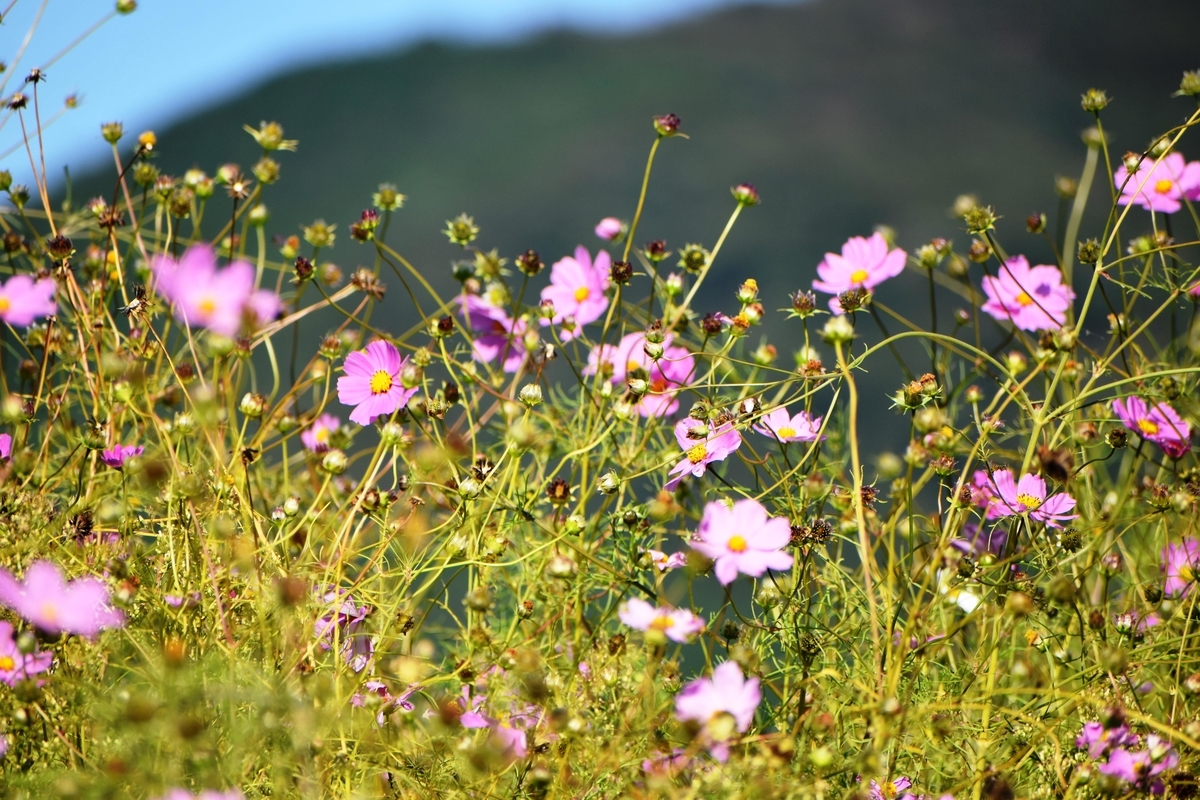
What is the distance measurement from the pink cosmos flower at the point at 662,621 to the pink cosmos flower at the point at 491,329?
0.30 meters

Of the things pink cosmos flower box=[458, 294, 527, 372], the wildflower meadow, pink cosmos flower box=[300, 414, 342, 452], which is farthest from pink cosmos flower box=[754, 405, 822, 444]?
pink cosmos flower box=[300, 414, 342, 452]

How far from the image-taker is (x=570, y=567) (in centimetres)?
48

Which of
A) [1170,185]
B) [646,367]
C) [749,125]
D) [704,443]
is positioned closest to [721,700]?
[704,443]

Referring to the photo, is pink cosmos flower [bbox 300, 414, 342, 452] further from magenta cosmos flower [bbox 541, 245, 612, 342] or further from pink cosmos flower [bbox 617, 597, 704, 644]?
pink cosmos flower [bbox 617, 597, 704, 644]

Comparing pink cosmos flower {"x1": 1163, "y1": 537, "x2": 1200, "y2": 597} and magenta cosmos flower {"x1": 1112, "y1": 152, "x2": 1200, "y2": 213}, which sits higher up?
magenta cosmos flower {"x1": 1112, "y1": 152, "x2": 1200, "y2": 213}

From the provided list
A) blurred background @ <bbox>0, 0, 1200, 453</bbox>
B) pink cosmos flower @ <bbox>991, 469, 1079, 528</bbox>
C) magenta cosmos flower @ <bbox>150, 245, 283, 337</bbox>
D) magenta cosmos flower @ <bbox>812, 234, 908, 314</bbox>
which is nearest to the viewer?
magenta cosmos flower @ <bbox>150, 245, 283, 337</bbox>

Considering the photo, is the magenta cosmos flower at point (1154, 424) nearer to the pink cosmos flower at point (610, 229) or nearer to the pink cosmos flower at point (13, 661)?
the pink cosmos flower at point (610, 229)

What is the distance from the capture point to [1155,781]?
46 cm

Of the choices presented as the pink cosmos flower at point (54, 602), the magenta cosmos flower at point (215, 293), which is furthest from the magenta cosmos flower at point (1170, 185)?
the pink cosmos flower at point (54, 602)

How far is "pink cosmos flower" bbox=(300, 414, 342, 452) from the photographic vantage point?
2.30 ft

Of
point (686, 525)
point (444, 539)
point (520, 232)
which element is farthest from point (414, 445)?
point (520, 232)

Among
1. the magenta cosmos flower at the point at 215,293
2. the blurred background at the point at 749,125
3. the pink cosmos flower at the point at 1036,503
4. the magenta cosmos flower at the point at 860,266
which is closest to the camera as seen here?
the magenta cosmos flower at the point at 215,293

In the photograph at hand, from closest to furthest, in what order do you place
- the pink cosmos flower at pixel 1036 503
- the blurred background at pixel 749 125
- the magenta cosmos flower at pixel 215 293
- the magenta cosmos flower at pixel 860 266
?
the magenta cosmos flower at pixel 215 293, the pink cosmos flower at pixel 1036 503, the magenta cosmos flower at pixel 860 266, the blurred background at pixel 749 125

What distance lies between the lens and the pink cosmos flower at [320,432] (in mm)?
700
